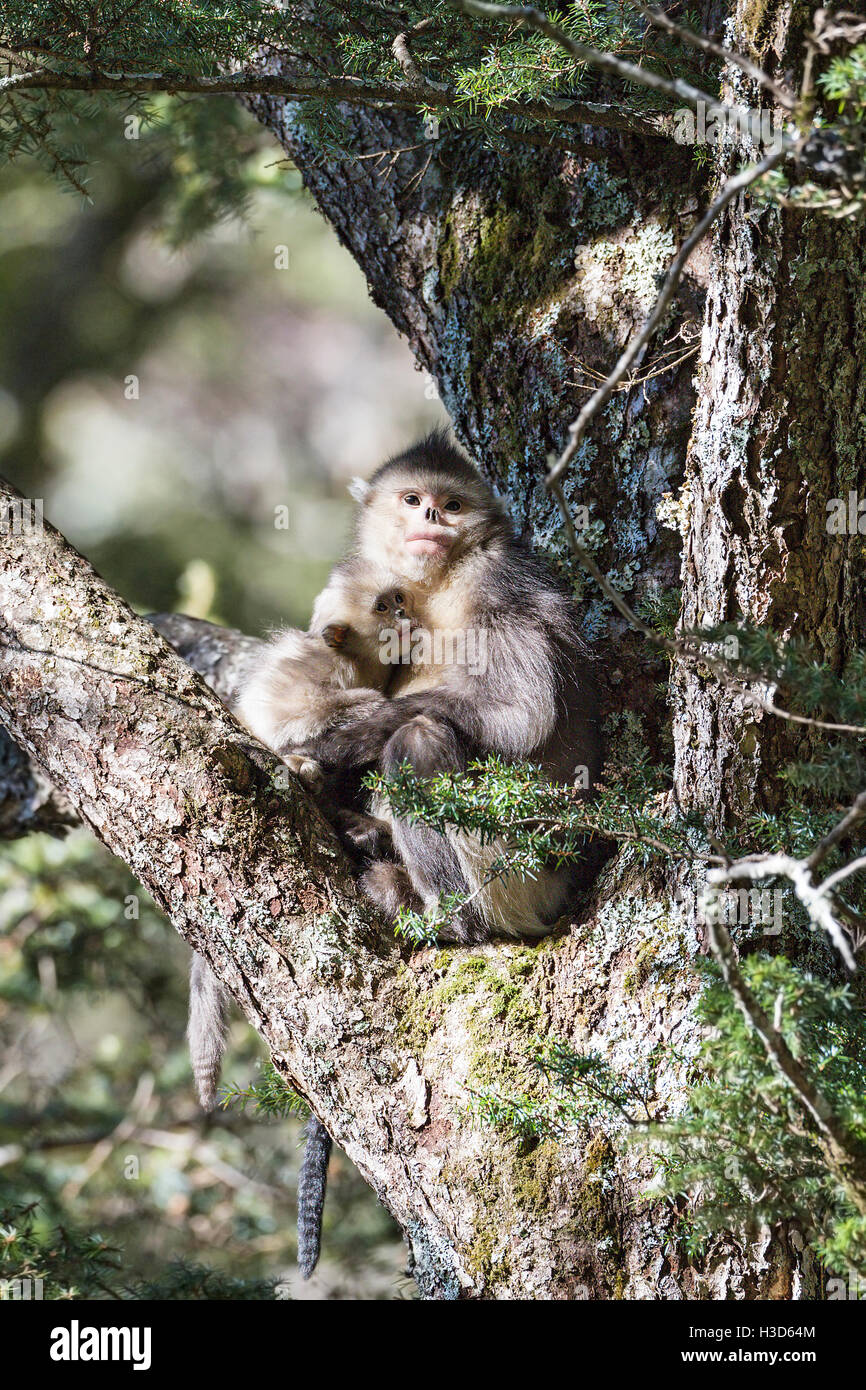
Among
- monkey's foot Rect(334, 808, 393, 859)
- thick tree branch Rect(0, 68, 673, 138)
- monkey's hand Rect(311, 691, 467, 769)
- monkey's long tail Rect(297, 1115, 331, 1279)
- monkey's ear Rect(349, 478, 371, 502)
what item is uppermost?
thick tree branch Rect(0, 68, 673, 138)

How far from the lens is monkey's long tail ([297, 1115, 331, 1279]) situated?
2900 millimetres

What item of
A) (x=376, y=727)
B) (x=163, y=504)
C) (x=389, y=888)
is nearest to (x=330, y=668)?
(x=376, y=727)

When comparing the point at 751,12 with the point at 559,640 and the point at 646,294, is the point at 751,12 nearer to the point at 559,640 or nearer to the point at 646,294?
the point at 646,294

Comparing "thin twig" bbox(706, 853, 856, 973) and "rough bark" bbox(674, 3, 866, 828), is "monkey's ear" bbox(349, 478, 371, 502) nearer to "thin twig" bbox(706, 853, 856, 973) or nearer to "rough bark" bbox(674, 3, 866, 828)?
"rough bark" bbox(674, 3, 866, 828)

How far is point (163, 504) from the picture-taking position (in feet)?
32.2

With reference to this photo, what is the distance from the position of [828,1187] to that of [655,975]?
710 millimetres

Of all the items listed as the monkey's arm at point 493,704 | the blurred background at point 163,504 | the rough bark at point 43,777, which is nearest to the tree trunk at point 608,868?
the monkey's arm at point 493,704

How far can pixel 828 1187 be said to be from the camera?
181 cm

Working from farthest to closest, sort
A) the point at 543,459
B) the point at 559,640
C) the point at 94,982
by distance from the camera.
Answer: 1. the point at 94,982
2. the point at 543,459
3. the point at 559,640

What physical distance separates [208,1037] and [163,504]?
284 inches

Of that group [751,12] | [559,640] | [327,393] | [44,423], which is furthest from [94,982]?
[327,393]

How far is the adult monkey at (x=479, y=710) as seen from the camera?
298 centimetres

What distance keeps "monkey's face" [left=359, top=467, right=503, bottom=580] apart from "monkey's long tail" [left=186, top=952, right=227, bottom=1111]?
4.14 ft

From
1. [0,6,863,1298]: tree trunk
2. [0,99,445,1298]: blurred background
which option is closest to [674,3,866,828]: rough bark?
[0,6,863,1298]: tree trunk
